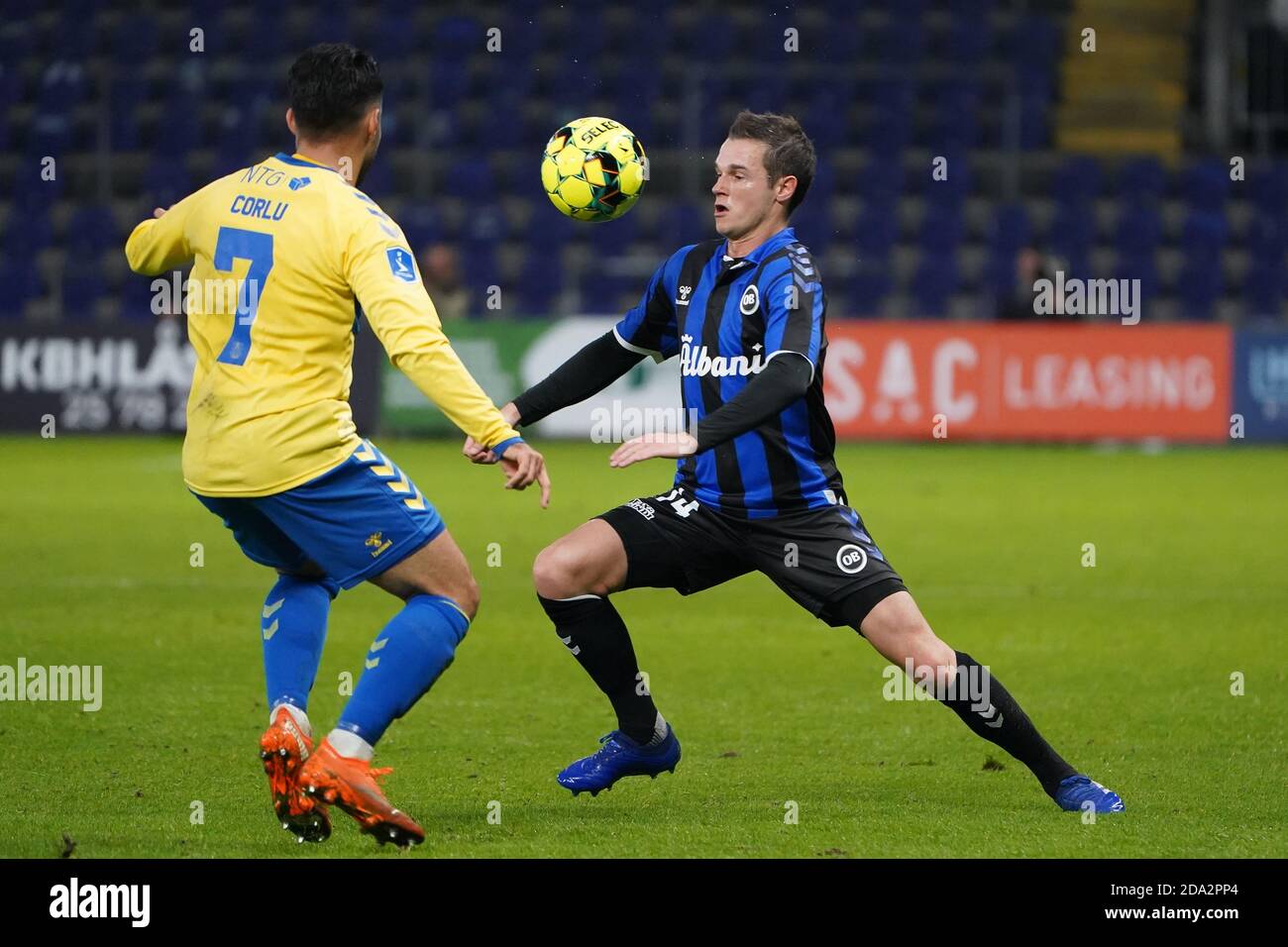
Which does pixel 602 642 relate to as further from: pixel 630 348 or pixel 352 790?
pixel 352 790

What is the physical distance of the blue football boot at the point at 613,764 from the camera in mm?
5629

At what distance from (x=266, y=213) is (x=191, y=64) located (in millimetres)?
19070

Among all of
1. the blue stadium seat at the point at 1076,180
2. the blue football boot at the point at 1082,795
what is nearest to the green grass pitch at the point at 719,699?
the blue football boot at the point at 1082,795

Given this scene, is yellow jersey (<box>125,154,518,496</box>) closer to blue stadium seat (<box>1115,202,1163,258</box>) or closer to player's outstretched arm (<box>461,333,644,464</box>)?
player's outstretched arm (<box>461,333,644,464</box>)

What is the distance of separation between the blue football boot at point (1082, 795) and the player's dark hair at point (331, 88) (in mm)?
2668

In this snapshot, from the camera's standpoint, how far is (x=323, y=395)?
491cm

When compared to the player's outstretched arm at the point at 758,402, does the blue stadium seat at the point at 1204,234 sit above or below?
above

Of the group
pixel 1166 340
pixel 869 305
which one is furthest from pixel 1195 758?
pixel 869 305

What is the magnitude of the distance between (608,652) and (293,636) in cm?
93

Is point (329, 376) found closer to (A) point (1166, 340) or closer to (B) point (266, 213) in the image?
(B) point (266, 213)

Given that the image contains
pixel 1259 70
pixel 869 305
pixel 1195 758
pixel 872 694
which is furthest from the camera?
pixel 1259 70

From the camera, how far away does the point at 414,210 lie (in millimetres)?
21562

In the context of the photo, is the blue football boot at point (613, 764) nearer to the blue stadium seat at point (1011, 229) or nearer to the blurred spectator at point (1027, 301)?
the blurred spectator at point (1027, 301)

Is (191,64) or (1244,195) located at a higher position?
(191,64)
